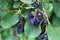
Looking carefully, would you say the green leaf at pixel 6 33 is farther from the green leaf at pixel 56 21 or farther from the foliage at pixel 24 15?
the green leaf at pixel 56 21

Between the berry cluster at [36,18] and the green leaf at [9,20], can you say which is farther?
the green leaf at [9,20]

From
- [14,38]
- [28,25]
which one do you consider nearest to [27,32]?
[28,25]

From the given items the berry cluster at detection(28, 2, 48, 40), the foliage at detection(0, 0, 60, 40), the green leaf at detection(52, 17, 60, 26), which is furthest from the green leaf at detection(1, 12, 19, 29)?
the green leaf at detection(52, 17, 60, 26)

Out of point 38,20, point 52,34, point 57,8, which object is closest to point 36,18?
point 38,20

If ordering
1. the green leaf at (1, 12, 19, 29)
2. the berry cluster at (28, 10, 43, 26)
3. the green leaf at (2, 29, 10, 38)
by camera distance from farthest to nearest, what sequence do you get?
the green leaf at (2, 29, 10, 38) < the green leaf at (1, 12, 19, 29) < the berry cluster at (28, 10, 43, 26)

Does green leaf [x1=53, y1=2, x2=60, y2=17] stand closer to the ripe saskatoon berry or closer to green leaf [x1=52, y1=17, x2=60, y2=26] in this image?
green leaf [x1=52, y1=17, x2=60, y2=26]

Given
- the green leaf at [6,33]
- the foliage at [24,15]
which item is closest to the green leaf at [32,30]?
the foliage at [24,15]

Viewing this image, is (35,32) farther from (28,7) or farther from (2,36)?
(2,36)

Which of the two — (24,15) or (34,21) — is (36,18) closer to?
(34,21)

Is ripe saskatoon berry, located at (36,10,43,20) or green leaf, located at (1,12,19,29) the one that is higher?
ripe saskatoon berry, located at (36,10,43,20)
